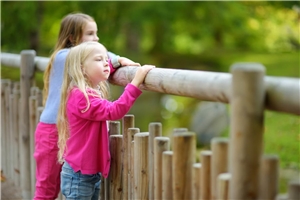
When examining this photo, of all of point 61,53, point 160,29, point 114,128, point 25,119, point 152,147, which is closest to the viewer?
point 152,147

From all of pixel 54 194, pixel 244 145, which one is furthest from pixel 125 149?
pixel 244 145

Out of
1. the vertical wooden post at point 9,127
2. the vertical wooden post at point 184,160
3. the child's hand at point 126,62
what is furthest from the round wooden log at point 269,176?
the vertical wooden post at point 9,127

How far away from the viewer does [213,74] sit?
229 cm

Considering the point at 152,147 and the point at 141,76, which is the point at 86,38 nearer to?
A: the point at 141,76

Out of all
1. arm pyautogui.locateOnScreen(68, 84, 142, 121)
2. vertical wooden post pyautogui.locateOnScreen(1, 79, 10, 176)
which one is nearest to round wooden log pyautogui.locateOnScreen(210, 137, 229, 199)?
arm pyautogui.locateOnScreen(68, 84, 142, 121)

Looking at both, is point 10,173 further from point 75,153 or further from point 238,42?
point 238,42

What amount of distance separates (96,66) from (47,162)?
35.7 inches

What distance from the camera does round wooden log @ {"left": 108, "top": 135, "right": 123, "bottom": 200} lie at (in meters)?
3.17

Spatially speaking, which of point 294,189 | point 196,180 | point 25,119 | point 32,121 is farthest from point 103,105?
point 25,119

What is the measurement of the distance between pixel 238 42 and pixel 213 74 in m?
17.0

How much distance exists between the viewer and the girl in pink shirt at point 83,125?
117 inches

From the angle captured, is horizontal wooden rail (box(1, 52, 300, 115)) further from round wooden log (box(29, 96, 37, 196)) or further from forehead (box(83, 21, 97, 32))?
round wooden log (box(29, 96, 37, 196))

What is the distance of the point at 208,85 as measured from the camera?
7.49 feet

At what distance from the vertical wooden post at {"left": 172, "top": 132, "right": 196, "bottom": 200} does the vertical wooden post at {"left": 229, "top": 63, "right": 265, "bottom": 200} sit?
381 mm
